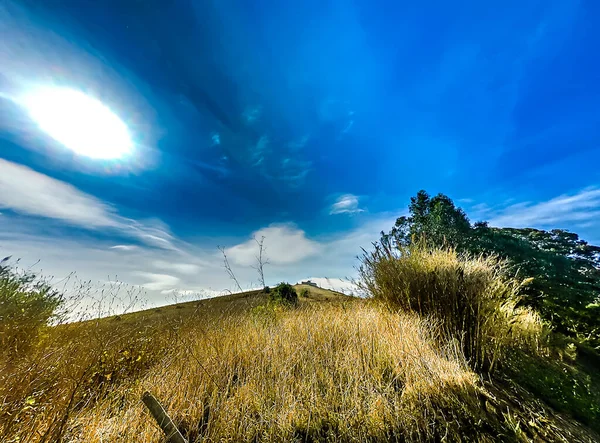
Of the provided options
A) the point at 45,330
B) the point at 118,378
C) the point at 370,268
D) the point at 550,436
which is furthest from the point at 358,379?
the point at 45,330

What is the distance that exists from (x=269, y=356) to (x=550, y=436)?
Result: 295 centimetres

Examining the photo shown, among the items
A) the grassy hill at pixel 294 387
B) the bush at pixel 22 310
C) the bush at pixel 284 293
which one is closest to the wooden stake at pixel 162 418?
the grassy hill at pixel 294 387

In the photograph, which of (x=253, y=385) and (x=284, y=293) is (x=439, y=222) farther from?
(x=253, y=385)

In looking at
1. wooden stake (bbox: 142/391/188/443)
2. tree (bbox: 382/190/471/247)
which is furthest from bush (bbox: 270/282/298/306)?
wooden stake (bbox: 142/391/188/443)

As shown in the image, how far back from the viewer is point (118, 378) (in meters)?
3.16

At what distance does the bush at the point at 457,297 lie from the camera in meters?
3.55

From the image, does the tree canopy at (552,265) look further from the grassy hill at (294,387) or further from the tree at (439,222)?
the grassy hill at (294,387)

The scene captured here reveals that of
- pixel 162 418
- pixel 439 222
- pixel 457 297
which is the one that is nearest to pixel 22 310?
pixel 162 418

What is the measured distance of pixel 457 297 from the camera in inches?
155

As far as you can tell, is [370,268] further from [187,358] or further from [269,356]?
[187,358]

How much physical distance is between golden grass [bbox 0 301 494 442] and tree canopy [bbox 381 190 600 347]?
8.86 feet

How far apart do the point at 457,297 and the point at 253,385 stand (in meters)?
3.66

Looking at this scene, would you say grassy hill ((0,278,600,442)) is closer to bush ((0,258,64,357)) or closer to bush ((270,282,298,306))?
bush ((0,258,64,357))

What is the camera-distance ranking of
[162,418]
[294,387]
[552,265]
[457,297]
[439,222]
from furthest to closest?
1. [439,222]
2. [552,265]
3. [457,297]
4. [294,387]
5. [162,418]
